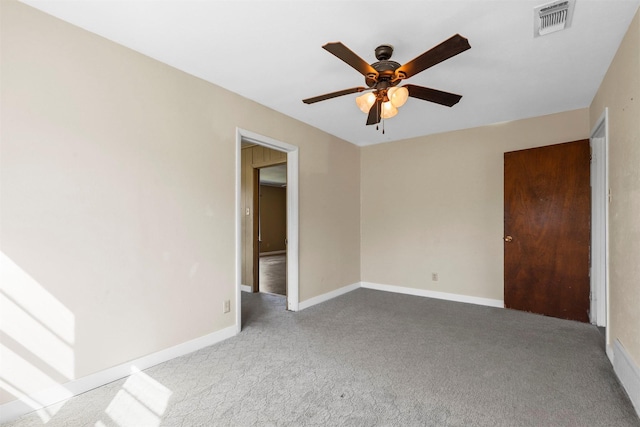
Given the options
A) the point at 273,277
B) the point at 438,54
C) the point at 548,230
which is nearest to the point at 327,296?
the point at 273,277

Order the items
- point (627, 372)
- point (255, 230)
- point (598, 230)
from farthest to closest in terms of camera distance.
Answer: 1. point (255, 230)
2. point (598, 230)
3. point (627, 372)

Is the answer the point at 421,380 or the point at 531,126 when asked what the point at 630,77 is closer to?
the point at 531,126

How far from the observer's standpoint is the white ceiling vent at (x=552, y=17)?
1855 mm

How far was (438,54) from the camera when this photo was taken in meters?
1.75

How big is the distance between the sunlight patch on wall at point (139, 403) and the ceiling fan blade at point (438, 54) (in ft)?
8.68

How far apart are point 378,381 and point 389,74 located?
219 centimetres

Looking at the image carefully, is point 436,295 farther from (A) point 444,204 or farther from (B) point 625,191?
(B) point 625,191

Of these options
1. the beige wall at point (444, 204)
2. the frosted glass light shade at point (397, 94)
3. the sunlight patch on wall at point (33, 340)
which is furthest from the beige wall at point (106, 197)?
the beige wall at point (444, 204)

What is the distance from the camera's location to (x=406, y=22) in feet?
6.55

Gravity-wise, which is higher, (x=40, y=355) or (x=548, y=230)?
(x=548, y=230)

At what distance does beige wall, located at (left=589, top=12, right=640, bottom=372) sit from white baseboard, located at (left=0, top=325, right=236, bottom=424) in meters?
3.25

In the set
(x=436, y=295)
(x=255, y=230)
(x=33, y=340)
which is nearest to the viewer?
(x=33, y=340)

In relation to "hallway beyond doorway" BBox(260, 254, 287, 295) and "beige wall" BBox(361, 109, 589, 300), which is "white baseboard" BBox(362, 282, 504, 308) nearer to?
"beige wall" BBox(361, 109, 589, 300)

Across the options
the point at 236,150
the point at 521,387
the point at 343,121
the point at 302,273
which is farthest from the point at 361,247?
the point at 521,387
